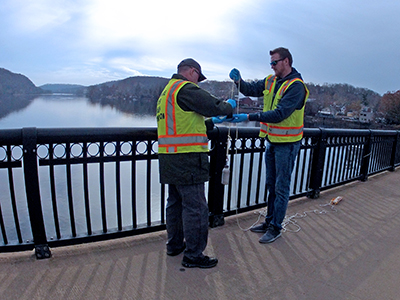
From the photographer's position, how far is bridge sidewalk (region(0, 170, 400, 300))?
7.00 ft

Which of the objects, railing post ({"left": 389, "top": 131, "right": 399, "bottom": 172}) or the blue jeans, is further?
railing post ({"left": 389, "top": 131, "right": 399, "bottom": 172})

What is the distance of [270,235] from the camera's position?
3.09 m

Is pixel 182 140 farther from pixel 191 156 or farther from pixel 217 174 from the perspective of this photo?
pixel 217 174

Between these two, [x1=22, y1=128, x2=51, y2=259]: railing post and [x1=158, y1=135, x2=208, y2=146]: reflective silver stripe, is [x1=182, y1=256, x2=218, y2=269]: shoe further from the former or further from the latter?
[x1=22, y1=128, x2=51, y2=259]: railing post

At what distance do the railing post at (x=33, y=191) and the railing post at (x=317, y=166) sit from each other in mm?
3771

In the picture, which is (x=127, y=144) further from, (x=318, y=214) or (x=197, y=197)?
(x=318, y=214)

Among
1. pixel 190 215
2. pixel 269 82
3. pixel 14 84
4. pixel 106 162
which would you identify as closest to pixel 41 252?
pixel 106 162

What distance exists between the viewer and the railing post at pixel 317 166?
4316 mm

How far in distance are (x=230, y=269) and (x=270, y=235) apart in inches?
31.7

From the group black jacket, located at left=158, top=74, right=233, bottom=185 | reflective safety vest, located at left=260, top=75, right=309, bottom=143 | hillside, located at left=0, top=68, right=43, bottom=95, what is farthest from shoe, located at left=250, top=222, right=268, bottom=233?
hillside, located at left=0, top=68, right=43, bottom=95

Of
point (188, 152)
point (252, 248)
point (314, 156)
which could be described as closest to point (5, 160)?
point (188, 152)

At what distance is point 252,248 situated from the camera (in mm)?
2877

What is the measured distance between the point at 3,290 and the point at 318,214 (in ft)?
12.0

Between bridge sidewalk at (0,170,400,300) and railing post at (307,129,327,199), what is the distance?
1.14 meters
